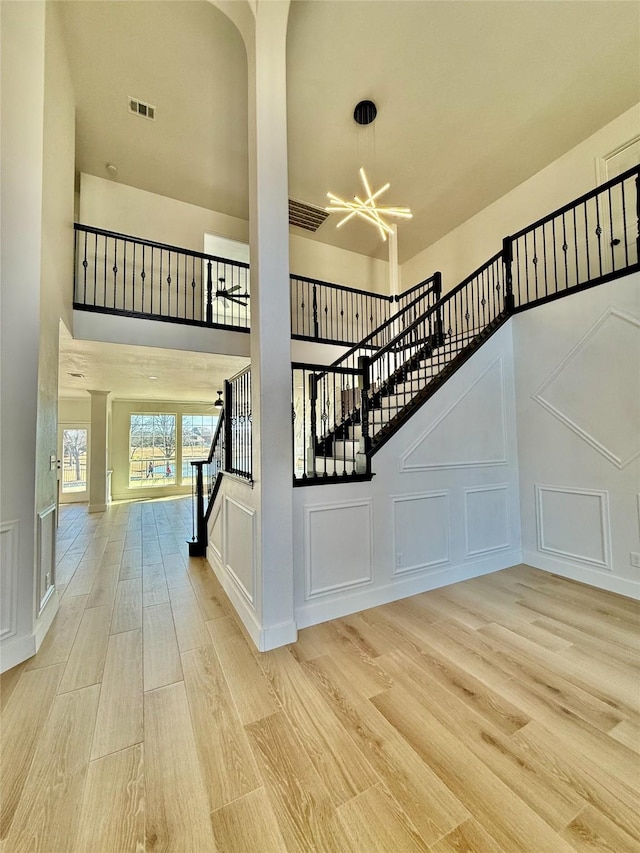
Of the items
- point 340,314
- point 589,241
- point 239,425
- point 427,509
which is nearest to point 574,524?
point 427,509

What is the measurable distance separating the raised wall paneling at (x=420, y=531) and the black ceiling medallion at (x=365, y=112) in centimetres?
469

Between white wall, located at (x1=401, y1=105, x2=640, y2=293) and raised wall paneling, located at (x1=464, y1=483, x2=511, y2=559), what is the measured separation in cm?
446

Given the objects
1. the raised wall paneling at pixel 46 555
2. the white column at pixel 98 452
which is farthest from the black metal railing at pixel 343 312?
the raised wall paneling at pixel 46 555

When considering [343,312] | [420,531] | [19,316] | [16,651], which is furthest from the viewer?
[343,312]

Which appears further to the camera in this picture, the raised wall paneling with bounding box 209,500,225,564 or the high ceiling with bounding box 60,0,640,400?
the raised wall paneling with bounding box 209,500,225,564

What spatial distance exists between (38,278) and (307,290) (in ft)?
16.4

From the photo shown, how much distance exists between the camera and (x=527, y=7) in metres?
3.26

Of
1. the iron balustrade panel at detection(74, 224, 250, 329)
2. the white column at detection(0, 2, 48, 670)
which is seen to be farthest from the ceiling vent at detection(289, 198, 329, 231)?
the white column at detection(0, 2, 48, 670)

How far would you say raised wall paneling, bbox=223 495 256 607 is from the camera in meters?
2.49

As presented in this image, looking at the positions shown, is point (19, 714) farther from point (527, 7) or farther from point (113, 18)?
point (527, 7)

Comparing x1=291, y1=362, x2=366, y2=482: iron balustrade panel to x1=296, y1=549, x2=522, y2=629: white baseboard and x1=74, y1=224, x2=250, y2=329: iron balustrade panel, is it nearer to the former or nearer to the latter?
x1=296, y1=549, x2=522, y2=629: white baseboard

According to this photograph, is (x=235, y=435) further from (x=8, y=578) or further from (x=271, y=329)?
(x=8, y=578)

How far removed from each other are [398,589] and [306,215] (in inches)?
245

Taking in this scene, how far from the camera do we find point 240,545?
280 centimetres
